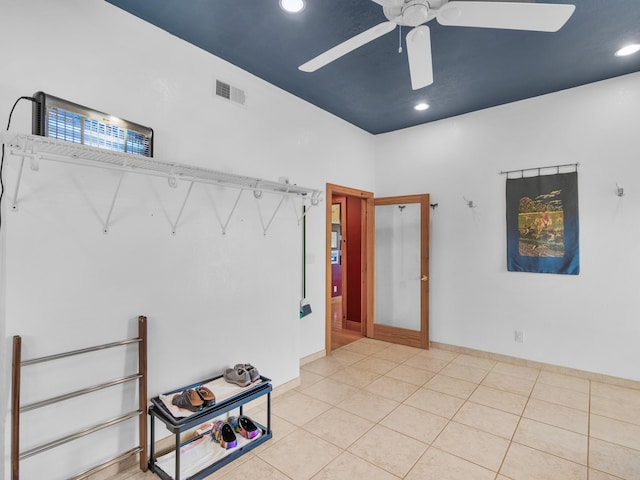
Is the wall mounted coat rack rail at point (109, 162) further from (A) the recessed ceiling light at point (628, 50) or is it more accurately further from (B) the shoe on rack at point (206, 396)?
(A) the recessed ceiling light at point (628, 50)

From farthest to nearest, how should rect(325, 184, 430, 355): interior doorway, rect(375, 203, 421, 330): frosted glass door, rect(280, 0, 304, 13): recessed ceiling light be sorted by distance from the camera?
rect(375, 203, 421, 330): frosted glass door → rect(325, 184, 430, 355): interior doorway → rect(280, 0, 304, 13): recessed ceiling light

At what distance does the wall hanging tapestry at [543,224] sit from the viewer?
3.46 meters

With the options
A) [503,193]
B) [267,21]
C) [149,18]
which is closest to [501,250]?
[503,193]

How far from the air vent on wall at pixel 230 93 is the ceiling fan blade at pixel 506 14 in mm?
1860

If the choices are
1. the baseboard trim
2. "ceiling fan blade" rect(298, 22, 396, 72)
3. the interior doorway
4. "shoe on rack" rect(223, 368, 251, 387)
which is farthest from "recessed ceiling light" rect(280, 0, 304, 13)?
the baseboard trim

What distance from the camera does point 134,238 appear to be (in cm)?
211

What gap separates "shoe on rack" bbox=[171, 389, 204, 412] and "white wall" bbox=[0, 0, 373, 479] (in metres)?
0.25

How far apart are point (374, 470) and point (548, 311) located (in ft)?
8.99

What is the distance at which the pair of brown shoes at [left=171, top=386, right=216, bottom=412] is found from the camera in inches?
79.0

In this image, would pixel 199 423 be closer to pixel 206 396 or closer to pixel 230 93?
pixel 206 396

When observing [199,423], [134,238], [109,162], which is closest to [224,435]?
[199,423]

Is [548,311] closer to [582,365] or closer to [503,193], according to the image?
[582,365]

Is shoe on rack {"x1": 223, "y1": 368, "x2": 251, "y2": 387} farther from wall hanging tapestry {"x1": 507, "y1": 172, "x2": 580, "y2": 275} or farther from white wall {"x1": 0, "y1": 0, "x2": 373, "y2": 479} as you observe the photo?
wall hanging tapestry {"x1": 507, "y1": 172, "x2": 580, "y2": 275}

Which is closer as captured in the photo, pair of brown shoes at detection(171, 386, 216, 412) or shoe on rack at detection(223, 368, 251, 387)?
pair of brown shoes at detection(171, 386, 216, 412)
